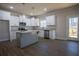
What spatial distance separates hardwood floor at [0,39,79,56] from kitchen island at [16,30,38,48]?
0.50 ft

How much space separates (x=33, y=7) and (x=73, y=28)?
1132 mm

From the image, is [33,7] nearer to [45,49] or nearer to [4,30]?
[4,30]

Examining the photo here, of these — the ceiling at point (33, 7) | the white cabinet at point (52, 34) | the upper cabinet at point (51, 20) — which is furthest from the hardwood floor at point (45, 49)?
the ceiling at point (33, 7)

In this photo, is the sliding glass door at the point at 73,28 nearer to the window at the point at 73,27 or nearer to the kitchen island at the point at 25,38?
the window at the point at 73,27

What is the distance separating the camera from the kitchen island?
231 cm

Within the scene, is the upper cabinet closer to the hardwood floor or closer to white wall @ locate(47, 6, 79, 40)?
white wall @ locate(47, 6, 79, 40)

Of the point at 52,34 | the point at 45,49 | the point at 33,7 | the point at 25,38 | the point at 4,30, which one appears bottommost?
the point at 45,49

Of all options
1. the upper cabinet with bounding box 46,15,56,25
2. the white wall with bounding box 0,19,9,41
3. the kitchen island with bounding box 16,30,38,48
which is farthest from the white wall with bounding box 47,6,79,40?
the white wall with bounding box 0,19,9,41

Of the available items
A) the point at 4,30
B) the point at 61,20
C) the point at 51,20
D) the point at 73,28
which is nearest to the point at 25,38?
the point at 4,30

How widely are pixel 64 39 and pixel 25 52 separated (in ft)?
3.47

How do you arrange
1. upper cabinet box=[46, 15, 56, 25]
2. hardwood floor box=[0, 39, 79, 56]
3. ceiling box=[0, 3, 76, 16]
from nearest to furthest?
ceiling box=[0, 3, 76, 16] < hardwood floor box=[0, 39, 79, 56] < upper cabinet box=[46, 15, 56, 25]

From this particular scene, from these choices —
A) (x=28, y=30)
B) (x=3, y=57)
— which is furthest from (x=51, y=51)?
(x=3, y=57)

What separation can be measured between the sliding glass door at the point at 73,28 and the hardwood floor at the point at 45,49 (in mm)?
152

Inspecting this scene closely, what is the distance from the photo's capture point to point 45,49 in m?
2.26
